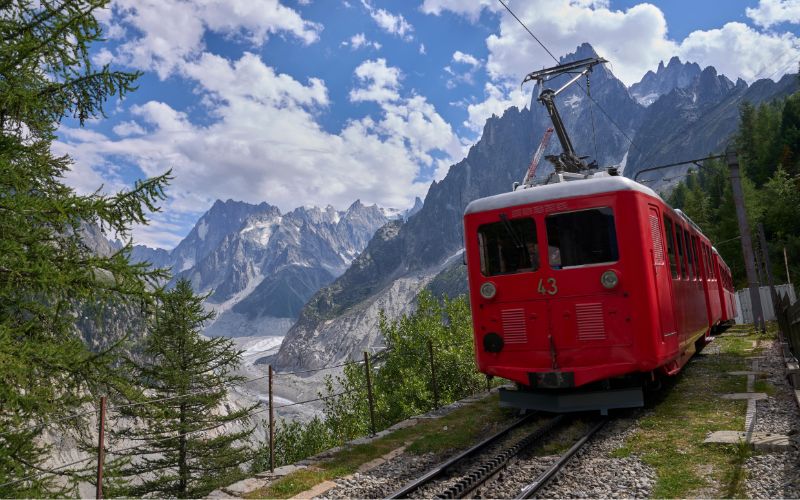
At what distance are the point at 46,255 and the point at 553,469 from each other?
7832 mm

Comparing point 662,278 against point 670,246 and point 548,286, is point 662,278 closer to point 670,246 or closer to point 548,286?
point 670,246

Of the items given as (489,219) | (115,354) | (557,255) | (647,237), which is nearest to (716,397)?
(647,237)

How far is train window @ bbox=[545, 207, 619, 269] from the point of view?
8352mm

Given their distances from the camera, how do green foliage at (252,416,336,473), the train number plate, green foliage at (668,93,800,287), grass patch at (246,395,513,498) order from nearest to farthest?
grass patch at (246,395,513,498) → the train number plate → green foliage at (252,416,336,473) → green foliage at (668,93,800,287)

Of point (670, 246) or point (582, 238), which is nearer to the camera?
point (582, 238)

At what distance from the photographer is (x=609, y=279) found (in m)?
8.12

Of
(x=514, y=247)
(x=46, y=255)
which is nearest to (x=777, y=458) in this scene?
(x=514, y=247)

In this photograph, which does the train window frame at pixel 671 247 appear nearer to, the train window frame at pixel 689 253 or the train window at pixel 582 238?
the train window frame at pixel 689 253

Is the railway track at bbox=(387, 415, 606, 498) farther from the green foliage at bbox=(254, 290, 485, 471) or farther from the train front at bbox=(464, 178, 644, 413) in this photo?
the green foliage at bbox=(254, 290, 485, 471)

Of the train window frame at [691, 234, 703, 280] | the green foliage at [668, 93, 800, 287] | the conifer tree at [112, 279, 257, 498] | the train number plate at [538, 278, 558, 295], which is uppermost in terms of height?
the green foliage at [668, 93, 800, 287]

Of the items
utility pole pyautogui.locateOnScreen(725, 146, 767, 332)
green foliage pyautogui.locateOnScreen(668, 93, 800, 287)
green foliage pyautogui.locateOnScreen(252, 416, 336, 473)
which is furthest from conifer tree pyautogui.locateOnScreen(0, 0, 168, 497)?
green foliage pyautogui.locateOnScreen(668, 93, 800, 287)

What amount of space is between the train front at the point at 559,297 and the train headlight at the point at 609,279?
0.01 m

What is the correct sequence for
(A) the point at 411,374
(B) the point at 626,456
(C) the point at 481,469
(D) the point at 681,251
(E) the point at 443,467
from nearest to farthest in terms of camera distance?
(C) the point at 481,469
(E) the point at 443,467
(B) the point at 626,456
(D) the point at 681,251
(A) the point at 411,374

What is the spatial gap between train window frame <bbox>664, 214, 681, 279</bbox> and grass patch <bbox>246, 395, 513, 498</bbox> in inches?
161
